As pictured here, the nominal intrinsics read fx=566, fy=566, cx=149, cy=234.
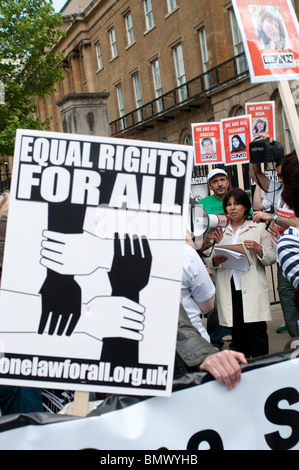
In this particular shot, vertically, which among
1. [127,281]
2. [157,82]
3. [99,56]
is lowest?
[127,281]

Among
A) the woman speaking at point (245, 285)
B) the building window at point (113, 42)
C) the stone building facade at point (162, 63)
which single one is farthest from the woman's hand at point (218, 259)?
the building window at point (113, 42)

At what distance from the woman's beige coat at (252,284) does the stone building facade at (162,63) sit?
11607 millimetres

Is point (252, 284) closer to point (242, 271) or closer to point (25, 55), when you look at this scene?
point (242, 271)

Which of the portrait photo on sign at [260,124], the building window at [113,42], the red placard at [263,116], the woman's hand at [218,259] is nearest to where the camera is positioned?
the woman's hand at [218,259]

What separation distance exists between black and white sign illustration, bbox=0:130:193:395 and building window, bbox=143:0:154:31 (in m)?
27.2

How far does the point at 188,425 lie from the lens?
1.91 metres

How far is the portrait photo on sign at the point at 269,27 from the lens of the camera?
2.65 metres

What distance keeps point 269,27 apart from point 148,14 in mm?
26613

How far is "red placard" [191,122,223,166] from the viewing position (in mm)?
10195

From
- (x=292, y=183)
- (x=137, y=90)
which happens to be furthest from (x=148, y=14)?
(x=292, y=183)

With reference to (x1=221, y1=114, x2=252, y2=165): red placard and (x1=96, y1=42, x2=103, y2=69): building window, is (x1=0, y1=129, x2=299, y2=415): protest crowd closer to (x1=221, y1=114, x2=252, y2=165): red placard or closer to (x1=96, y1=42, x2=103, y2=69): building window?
(x1=221, y1=114, x2=252, y2=165): red placard

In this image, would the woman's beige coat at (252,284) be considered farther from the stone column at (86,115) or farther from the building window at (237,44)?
the building window at (237,44)

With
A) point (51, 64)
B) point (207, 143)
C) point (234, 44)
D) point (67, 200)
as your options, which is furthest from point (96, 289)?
point (234, 44)

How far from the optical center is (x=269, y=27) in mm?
2699
